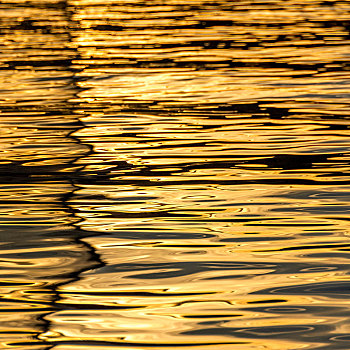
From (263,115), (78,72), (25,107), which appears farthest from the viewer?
(78,72)

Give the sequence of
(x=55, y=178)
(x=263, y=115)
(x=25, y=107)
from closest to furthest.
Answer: (x=55, y=178)
(x=263, y=115)
(x=25, y=107)

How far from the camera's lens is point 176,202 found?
4.72 metres

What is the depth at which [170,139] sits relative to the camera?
21.3 ft

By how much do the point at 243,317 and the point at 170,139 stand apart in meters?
3.46

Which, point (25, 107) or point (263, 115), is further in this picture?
point (25, 107)

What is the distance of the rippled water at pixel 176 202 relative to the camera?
10.3 ft

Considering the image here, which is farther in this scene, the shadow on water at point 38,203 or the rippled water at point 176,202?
the shadow on water at point 38,203

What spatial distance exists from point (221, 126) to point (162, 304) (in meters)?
3.73

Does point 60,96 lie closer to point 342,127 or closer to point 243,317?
point 342,127

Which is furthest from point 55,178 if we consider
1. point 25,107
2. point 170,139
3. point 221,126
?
point 25,107

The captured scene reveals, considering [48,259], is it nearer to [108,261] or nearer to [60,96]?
[108,261]

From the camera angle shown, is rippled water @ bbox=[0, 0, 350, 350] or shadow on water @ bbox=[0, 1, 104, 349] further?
shadow on water @ bbox=[0, 1, 104, 349]

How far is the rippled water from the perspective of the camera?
313 cm

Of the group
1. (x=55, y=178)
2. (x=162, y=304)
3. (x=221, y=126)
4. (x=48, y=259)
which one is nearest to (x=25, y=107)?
(x=221, y=126)
